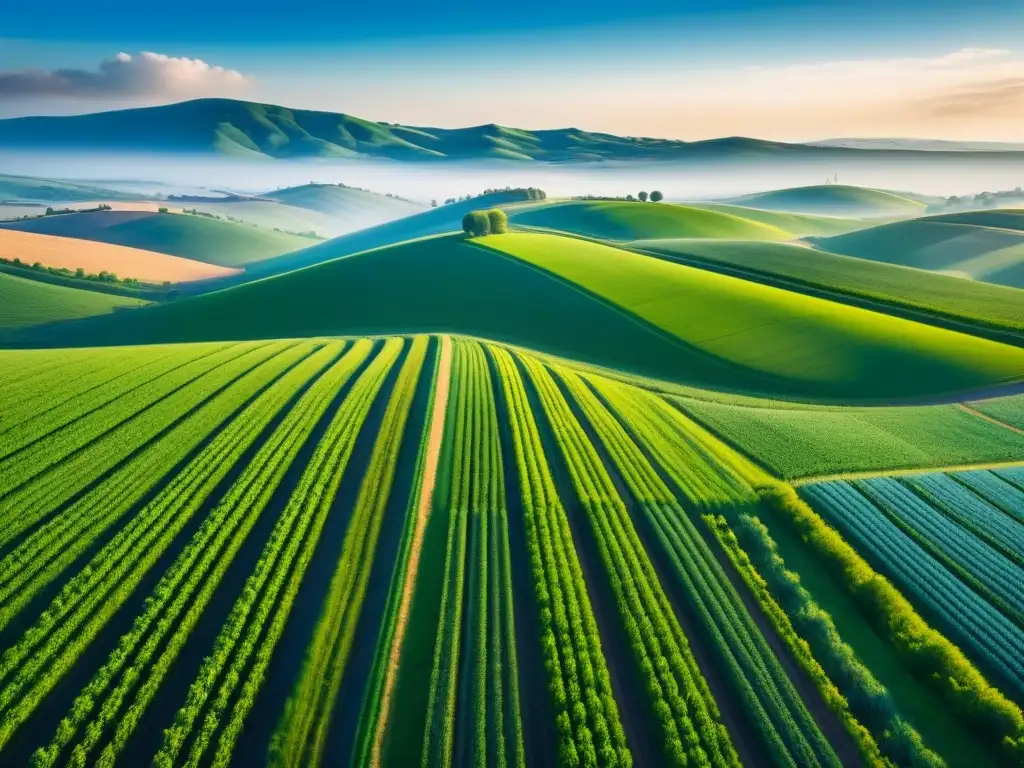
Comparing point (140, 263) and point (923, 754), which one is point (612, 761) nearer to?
point (923, 754)

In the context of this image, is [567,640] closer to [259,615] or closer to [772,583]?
[772,583]

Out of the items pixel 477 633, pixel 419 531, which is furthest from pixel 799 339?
pixel 477 633

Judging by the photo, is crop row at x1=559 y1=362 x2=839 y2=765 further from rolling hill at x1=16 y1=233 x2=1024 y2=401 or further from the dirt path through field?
rolling hill at x1=16 y1=233 x2=1024 y2=401

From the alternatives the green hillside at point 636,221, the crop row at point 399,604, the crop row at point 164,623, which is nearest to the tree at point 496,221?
the green hillside at point 636,221

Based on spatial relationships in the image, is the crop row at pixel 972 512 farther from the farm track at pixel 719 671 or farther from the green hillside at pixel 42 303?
the green hillside at pixel 42 303

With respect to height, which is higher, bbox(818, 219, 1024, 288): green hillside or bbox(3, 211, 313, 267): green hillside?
bbox(3, 211, 313, 267): green hillside

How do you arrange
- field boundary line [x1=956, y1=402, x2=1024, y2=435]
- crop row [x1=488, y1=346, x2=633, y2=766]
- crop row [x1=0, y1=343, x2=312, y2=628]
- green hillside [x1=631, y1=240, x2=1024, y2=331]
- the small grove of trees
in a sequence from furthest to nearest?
the small grove of trees
green hillside [x1=631, y1=240, x2=1024, y2=331]
field boundary line [x1=956, y1=402, x2=1024, y2=435]
crop row [x1=0, y1=343, x2=312, y2=628]
crop row [x1=488, y1=346, x2=633, y2=766]

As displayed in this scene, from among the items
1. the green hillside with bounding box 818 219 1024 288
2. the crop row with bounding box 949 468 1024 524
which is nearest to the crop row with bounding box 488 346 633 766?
the crop row with bounding box 949 468 1024 524

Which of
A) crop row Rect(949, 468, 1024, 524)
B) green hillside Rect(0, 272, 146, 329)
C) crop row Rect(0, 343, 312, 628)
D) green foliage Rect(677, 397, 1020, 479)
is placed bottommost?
crop row Rect(949, 468, 1024, 524)
